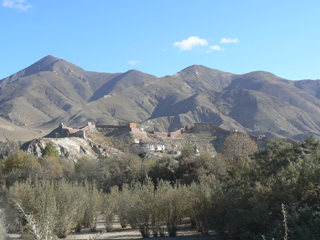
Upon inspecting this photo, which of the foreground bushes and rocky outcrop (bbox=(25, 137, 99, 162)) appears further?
rocky outcrop (bbox=(25, 137, 99, 162))

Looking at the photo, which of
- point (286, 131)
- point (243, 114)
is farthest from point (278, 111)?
point (286, 131)

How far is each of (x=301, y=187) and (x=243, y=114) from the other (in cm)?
12225

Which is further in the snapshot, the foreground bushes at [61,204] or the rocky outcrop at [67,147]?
the rocky outcrop at [67,147]

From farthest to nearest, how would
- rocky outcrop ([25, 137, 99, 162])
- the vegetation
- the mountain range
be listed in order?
1. the mountain range
2. rocky outcrop ([25, 137, 99, 162])
3. the vegetation

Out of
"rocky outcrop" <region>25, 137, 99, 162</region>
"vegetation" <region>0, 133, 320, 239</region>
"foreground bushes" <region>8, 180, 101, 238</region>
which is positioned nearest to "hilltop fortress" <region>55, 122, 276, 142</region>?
"rocky outcrop" <region>25, 137, 99, 162</region>

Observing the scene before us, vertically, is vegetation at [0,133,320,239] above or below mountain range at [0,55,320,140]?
below

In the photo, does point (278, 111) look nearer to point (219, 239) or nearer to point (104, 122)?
point (104, 122)

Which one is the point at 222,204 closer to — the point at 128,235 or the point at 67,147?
the point at 128,235

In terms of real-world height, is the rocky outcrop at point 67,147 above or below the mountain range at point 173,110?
below

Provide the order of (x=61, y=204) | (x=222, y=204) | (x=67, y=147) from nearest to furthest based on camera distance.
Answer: (x=222, y=204) → (x=61, y=204) → (x=67, y=147)

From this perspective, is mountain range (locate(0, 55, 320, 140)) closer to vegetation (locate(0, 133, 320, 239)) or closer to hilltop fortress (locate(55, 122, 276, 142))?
hilltop fortress (locate(55, 122, 276, 142))

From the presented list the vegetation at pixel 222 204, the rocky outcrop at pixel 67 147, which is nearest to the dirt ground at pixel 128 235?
the vegetation at pixel 222 204

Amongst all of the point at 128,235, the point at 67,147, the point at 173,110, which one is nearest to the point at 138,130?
the point at 67,147

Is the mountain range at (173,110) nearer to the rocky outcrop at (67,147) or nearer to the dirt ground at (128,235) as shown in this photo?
the rocky outcrop at (67,147)
